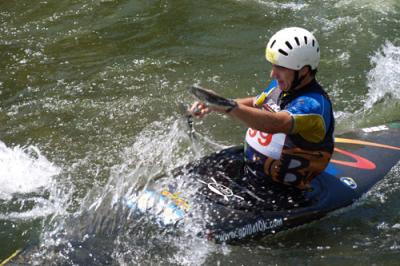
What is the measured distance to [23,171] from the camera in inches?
247

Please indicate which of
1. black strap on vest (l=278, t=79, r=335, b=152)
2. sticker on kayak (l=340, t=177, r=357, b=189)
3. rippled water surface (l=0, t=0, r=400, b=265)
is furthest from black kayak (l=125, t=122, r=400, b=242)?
black strap on vest (l=278, t=79, r=335, b=152)

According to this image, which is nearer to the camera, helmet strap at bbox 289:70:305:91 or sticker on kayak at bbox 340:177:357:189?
helmet strap at bbox 289:70:305:91

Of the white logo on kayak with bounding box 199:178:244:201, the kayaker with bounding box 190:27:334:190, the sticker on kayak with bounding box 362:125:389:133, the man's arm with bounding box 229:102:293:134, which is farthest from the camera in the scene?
the sticker on kayak with bounding box 362:125:389:133

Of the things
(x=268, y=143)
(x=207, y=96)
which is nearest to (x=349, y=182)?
(x=268, y=143)

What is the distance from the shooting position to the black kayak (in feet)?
16.0

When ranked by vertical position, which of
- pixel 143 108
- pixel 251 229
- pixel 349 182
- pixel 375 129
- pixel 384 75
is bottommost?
pixel 384 75

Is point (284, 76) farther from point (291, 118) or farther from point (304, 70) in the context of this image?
point (291, 118)

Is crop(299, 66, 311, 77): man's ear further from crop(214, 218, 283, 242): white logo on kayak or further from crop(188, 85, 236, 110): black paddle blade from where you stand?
crop(214, 218, 283, 242): white logo on kayak

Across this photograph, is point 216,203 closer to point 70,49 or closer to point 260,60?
point 260,60

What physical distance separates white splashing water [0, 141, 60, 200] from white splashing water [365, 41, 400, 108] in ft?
13.5

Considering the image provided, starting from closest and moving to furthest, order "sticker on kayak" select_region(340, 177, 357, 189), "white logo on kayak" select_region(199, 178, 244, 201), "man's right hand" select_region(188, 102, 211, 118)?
"man's right hand" select_region(188, 102, 211, 118) → "white logo on kayak" select_region(199, 178, 244, 201) → "sticker on kayak" select_region(340, 177, 357, 189)

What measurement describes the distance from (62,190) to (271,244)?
219 cm

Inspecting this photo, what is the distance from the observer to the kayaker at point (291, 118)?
457 centimetres

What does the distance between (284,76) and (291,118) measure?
1.29 feet
